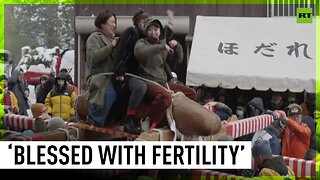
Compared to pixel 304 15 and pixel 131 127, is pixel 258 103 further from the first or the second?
pixel 131 127

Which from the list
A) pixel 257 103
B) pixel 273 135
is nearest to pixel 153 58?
pixel 257 103

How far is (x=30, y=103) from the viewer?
418 cm

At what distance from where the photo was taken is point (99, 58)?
4055 mm

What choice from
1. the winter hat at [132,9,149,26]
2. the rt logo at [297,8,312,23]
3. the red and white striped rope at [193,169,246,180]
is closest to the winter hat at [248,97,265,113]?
the red and white striped rope at [193,169,246,180]

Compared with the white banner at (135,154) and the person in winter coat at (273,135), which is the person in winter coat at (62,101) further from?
the person in winter coat at (273,135)

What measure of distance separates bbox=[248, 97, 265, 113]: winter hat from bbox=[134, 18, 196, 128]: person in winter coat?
0.45 meters

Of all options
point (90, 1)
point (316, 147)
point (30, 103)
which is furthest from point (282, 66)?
point (30, 103)

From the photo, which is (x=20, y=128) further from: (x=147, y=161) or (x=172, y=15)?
(x=172, y=15)

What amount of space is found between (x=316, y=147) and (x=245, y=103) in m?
0.66

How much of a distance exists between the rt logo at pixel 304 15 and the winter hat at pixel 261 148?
96 centimetres

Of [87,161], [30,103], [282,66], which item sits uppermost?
[282,66]

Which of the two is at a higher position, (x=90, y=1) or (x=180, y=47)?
(x=90, y=1)

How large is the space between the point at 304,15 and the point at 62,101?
1958 millimetres

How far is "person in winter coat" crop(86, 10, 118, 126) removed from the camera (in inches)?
159
